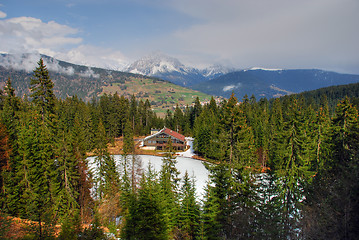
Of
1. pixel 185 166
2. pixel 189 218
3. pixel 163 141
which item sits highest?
pixel 163 141

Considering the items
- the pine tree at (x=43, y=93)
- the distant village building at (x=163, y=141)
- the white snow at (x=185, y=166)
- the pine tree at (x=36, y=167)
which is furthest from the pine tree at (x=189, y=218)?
the distant village building at (x=163, y=141)

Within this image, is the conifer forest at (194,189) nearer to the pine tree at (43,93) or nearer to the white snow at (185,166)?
the pine tree at (43,93)

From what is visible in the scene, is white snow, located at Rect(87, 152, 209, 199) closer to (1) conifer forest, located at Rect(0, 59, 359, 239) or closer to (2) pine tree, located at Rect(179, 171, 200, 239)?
(1) conifer forest, located at Rect(0, 59, 359, 239)

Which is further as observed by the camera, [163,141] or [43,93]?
[163,141]

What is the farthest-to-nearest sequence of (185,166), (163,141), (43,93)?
1. (163,141)
2. (185,166)
3. (43,93)

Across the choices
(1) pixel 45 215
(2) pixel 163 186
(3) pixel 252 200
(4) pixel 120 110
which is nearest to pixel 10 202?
(1) pixel 45 215

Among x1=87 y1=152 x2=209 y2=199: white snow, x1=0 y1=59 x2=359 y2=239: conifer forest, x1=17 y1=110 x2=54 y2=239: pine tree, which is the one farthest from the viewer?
x1=87 y1=152 x2=209 y2=199: white snow

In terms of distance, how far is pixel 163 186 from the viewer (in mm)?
23344

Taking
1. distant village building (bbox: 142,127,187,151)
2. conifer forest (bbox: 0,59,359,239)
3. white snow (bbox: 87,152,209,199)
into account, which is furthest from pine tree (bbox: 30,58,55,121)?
distant village building (bbox: 142,127,187,151)

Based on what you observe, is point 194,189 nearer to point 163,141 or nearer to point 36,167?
point 36,167

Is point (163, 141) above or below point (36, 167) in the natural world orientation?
below

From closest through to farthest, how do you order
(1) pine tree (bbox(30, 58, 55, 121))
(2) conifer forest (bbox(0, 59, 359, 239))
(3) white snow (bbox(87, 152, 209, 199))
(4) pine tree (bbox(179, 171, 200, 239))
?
(2) conifer forest (bbox(0, 59, 359, 239)), (4) pine tree (bbox(179, 171, 200, 239)), (1) pine tree (bbox(30, 58, 55, 121)), (3) white snow (bbox(87, 152, 209, 199))

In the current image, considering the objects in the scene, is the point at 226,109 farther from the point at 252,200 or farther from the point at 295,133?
the point at 252,200

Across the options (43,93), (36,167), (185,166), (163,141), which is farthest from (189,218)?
(163,141)
